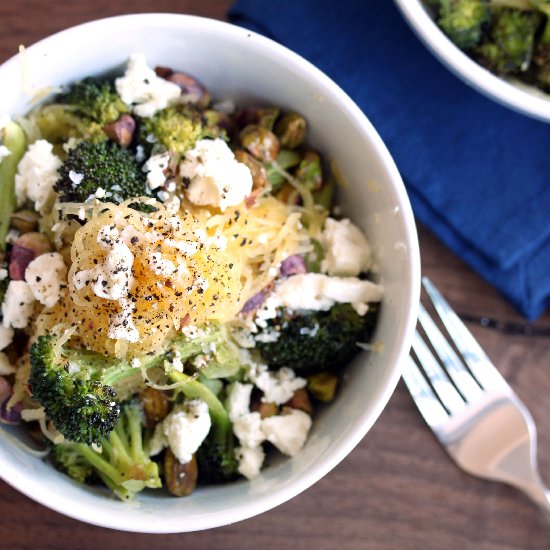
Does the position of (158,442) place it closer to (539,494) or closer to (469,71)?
(539,494)

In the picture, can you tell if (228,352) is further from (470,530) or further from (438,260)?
(470,530)

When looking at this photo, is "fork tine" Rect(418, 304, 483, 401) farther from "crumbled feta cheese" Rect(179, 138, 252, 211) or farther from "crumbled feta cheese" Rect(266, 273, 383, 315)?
"crumbled feta cheese" Rect(179, 138, 252, 211)

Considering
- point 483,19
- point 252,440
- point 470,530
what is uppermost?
point 483,19

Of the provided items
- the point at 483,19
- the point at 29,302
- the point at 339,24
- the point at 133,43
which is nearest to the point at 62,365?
the point at 29,302

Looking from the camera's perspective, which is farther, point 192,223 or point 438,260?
point 438,260

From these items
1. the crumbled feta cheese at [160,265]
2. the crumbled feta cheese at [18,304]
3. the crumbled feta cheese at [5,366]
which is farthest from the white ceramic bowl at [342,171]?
the crumbled feta cheese at [160,265]

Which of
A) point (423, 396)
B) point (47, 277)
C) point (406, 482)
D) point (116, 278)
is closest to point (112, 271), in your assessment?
point (116, 278)
